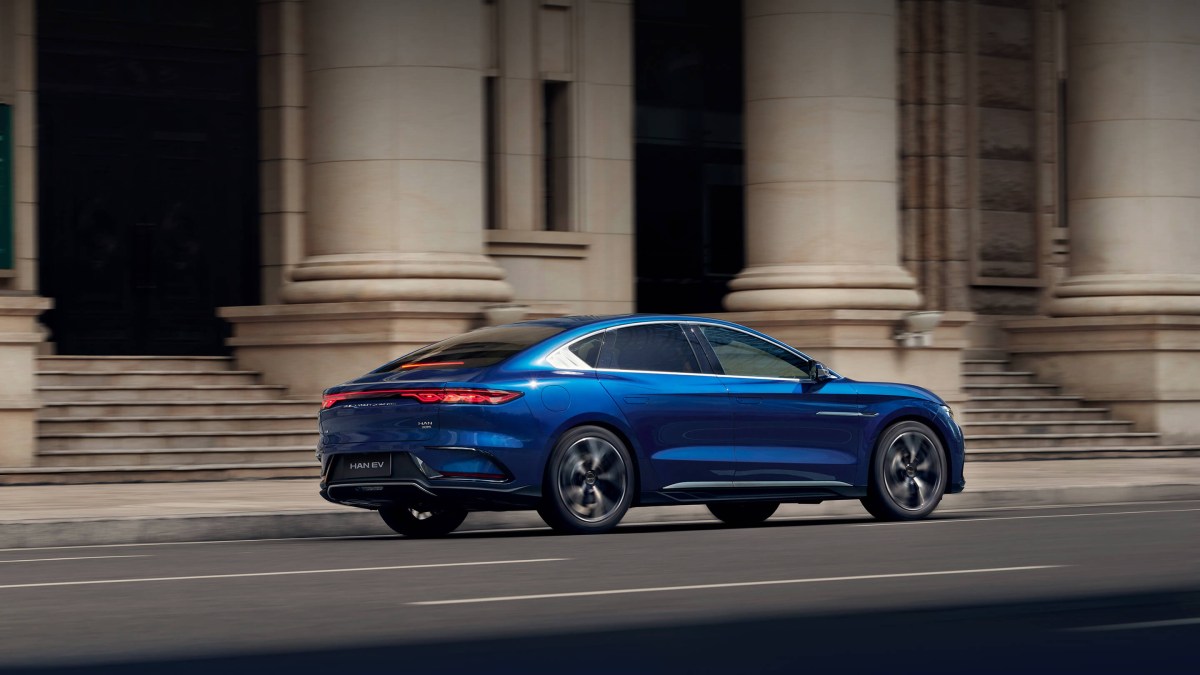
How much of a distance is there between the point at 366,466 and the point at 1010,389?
14.2 m

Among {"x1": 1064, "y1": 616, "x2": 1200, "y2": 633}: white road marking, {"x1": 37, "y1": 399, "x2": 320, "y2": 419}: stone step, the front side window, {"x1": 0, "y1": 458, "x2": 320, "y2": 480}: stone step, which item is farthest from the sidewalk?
{"x1": 1064, "y1": 616, "x2": 1200, "y2": 633}: white road marking

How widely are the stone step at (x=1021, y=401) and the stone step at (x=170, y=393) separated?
839cm

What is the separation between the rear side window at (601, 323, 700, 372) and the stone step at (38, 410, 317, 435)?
696 centimetres

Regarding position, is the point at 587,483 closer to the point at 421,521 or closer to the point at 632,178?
the point at 421,521

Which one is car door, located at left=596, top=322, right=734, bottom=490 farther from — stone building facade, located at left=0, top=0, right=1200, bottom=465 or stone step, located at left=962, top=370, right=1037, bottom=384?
stone step, located at left=962, top=370, right=1037, bottom=384

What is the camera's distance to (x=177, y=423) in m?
20.2

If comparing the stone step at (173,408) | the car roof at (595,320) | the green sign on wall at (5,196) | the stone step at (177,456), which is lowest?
the stone step at (177,456)

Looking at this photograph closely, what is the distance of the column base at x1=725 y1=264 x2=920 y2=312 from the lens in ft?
74.4

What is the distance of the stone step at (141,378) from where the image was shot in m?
20.4

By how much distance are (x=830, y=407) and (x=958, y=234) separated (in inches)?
520

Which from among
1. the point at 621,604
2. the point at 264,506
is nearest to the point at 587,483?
the point at 264,506

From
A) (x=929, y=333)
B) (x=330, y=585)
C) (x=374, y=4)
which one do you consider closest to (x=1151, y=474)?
(x=929, y=333)

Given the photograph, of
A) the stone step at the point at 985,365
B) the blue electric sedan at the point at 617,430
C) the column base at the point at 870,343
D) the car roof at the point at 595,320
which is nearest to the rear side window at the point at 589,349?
the blue electric sedan at the point at 617,430

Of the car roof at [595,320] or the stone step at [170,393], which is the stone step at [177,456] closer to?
the stone step at [170,393]
